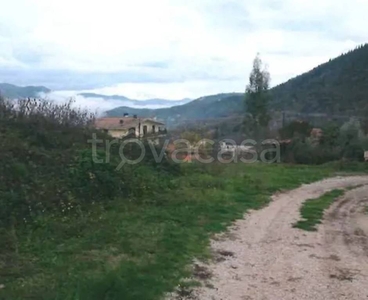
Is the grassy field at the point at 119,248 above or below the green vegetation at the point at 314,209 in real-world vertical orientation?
above

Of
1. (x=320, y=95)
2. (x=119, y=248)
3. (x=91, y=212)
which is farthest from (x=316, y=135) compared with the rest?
(x=119, y=248)

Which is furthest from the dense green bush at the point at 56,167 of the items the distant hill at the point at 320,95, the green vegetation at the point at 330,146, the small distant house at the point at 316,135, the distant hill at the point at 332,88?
the distant hill at the point at 332,88

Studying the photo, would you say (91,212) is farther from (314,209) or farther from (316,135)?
(316,135)

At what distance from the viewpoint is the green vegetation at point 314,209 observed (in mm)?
10255

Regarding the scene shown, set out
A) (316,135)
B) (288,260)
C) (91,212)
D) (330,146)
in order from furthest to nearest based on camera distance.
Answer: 1. (316,135)
2. (330,146)
3. (91,212)
4. (288,260)

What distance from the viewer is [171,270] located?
21.0 ft

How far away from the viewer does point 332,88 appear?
56656 mm

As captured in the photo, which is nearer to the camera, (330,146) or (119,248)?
(119,248)

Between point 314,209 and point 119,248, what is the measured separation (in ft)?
21.1

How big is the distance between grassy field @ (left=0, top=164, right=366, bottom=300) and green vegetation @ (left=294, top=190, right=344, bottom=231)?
1.29 meters

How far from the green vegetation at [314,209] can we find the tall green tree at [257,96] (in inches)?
744

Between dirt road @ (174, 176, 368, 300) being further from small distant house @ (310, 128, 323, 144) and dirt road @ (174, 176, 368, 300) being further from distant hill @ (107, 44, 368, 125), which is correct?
distant hill @ (107, 44, 368, 125)

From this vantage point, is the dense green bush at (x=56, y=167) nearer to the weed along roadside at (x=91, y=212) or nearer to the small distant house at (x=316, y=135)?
the weed along roadside at (x=91, y=212)

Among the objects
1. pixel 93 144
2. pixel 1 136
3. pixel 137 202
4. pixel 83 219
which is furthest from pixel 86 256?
pixel 93 144
